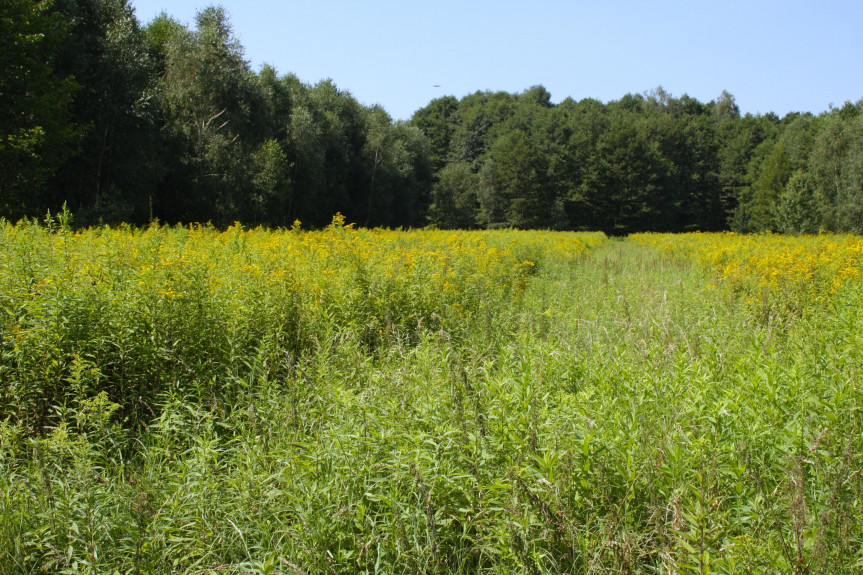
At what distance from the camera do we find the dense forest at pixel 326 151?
1795 centimetres

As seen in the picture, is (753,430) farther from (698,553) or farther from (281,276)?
(281,276)

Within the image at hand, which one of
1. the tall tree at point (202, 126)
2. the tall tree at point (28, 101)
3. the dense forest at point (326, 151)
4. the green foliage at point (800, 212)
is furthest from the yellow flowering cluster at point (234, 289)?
the green foliage at point (800, 212)

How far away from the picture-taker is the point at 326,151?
129 feet

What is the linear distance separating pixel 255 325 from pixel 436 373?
235 cm

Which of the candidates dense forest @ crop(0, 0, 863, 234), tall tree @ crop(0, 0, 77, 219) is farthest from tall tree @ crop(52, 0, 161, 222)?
tall tree @ crop(0, 0, 77, 219)

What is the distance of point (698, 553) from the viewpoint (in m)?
2.07

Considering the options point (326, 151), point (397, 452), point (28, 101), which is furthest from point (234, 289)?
point (326, 151)

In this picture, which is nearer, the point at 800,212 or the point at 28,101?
the point at 28,101

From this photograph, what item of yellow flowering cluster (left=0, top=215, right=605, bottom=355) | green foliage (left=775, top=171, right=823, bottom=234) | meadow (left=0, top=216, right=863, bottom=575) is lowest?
meadow (left=0, top=216, right=863, bottom=575)

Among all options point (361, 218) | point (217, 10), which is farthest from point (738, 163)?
point (217, 10)

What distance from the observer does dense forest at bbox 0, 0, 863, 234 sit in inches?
707

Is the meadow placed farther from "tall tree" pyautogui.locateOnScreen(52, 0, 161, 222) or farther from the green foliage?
the green foliage

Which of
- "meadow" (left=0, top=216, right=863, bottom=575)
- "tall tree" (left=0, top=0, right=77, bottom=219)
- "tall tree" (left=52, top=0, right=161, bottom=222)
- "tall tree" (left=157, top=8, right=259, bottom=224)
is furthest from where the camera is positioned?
"tall tree" (left=157, top=8, right=259, bottom=224)

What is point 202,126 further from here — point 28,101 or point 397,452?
point 397,452
